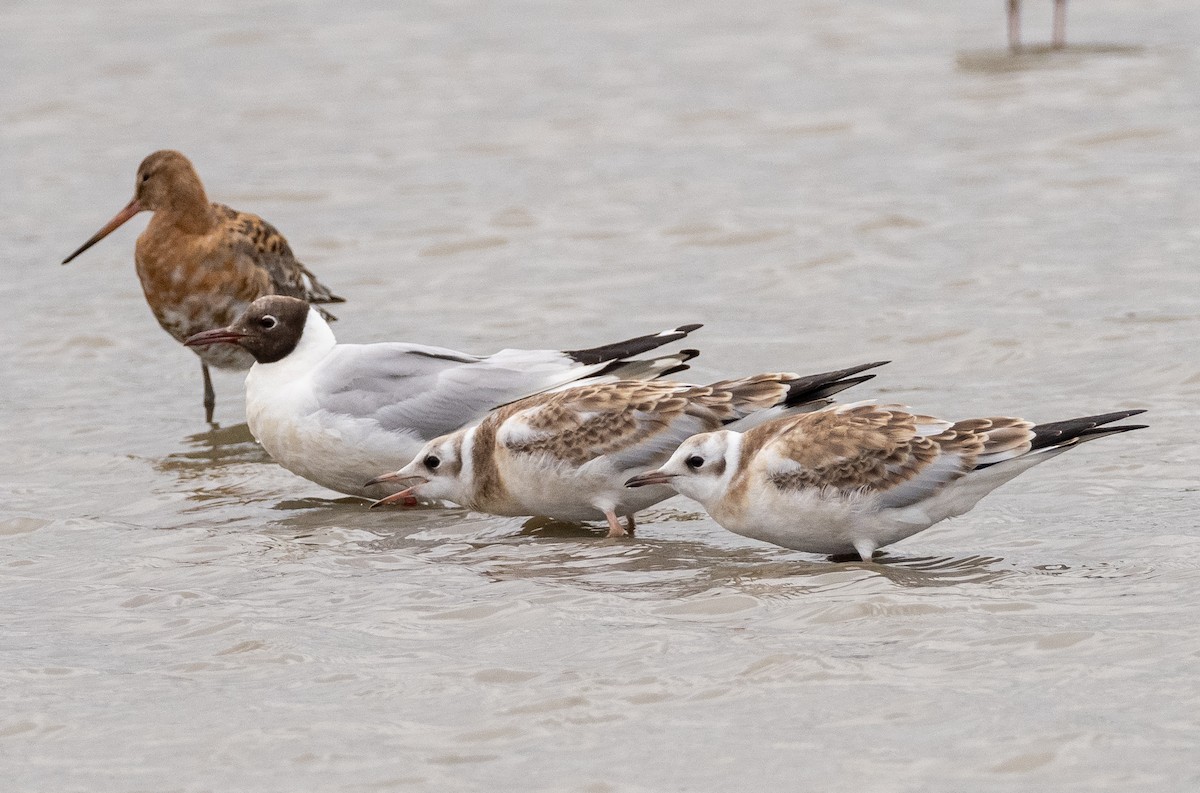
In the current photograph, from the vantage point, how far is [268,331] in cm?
980

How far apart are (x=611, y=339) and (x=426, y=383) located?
3.71 metres

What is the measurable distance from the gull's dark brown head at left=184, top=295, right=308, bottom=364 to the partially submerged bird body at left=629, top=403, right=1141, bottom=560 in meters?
2.84

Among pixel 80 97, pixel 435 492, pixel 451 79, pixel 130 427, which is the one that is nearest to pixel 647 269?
pixel 130 427

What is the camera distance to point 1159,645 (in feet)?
21.6

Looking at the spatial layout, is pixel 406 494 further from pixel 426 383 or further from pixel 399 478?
pixel 426 383

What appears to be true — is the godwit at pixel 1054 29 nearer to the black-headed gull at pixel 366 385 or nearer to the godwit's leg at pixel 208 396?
the godwit's leg at pixel 208 396

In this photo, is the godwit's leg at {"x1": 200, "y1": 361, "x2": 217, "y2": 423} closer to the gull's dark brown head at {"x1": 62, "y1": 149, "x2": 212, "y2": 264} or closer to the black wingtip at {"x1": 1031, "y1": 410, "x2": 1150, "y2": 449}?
the gull's dark brown head at {"x1": 62, "y1": 149, "x2": 212, "y2": 264}

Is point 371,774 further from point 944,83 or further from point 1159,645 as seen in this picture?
point 944,83

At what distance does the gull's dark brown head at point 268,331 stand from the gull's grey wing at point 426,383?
0.82ft

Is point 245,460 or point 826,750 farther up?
point 826,750

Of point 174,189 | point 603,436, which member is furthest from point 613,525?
point 174,189

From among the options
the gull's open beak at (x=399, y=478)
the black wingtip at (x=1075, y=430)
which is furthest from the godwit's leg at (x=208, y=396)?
the black wingtip at (x=1075, y=430)

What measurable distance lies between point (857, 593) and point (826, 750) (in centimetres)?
158

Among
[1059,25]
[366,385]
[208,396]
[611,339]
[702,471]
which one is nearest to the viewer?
[702,471]
